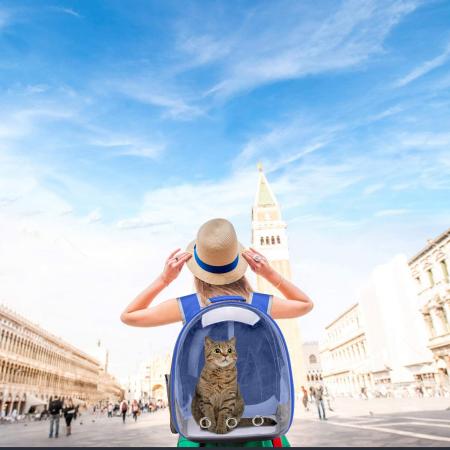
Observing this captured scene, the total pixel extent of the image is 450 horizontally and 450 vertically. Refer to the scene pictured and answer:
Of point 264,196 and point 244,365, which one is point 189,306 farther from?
point 264,196

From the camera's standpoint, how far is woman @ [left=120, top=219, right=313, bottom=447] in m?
1.95

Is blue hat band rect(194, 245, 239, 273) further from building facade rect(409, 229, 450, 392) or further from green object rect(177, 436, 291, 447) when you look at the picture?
building facade rect(409, 229, 450, 392)

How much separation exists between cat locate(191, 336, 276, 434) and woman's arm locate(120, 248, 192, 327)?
0.46 metres

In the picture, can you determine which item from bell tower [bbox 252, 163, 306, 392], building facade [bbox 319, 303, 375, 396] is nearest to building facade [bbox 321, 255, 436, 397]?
building facade [bbox 319, 303, 375, 396]

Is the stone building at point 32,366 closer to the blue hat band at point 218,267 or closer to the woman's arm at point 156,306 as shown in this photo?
the woman's arm at point 156,306

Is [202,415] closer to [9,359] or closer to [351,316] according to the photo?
[9,359]

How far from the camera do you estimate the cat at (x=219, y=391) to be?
5.37ft

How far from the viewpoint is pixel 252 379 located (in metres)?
1.74

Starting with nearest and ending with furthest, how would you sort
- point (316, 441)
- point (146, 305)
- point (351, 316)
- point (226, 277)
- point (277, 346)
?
point (277, 346)
point (226, 277)
point (146, 305)
point (316, 441)
point (351, 316)

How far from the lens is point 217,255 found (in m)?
1.95

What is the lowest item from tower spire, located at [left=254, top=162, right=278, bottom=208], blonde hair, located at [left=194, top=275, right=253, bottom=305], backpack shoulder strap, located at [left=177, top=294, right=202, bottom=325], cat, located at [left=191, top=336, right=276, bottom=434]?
cat, located at [left=191, top=336, right=276, bottom=434]

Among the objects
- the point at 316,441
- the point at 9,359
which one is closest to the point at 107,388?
the point at 9,359

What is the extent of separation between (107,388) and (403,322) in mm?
95024

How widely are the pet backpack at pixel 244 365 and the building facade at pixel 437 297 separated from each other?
1070 inches
